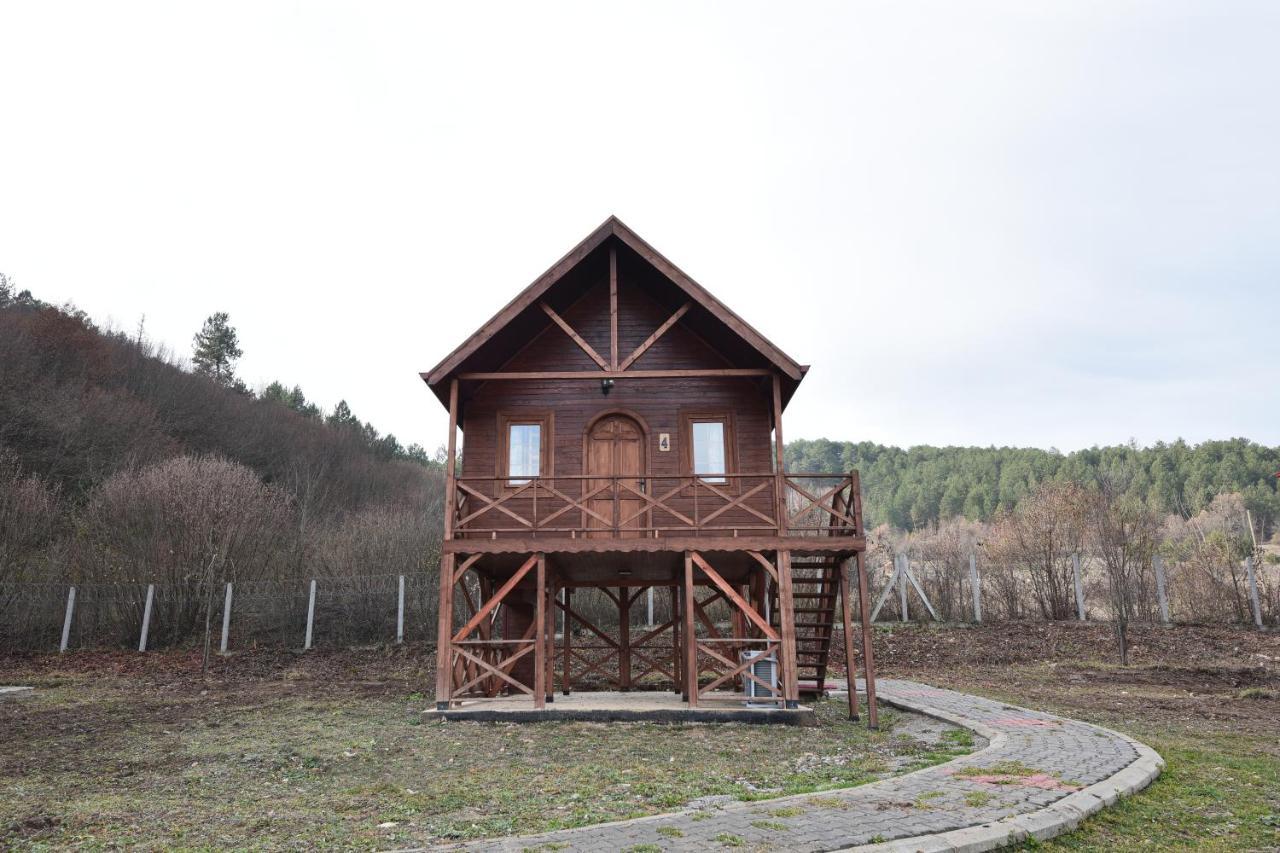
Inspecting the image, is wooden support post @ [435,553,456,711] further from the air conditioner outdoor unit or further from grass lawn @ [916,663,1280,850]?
grass lawn @ [916,663,1280,850]

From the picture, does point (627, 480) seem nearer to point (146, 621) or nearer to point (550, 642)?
point (550, 642)

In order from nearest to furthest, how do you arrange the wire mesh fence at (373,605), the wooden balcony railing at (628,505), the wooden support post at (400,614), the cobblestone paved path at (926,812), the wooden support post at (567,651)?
the cobblestone paved path at (926,812) → the wooden balcony railing at (628,505) → the wooden support post at (567,651) → the wire mesh fence at (373,605) → the wooden support post at (400,614)

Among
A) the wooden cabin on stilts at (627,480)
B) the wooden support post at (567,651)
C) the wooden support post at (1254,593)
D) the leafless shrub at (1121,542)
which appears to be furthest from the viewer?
the wooden support post at (1254,593)

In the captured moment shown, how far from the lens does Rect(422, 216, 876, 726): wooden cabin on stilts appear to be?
14.0 m

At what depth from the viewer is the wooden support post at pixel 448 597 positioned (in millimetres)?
13625

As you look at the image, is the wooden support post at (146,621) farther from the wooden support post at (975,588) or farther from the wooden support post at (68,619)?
the wooden support post at (975,588)

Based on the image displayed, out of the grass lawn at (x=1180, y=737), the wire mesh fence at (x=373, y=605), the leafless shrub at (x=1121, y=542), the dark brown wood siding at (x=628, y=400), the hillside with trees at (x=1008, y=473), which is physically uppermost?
the hillside with trees at (x=1008, y=473)

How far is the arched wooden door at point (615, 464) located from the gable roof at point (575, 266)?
277 centimetres

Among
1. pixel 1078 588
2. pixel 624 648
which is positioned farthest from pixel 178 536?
pixel 1078 588

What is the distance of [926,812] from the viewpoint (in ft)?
21.8

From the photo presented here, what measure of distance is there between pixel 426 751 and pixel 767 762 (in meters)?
4.27

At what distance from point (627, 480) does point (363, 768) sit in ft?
24.0

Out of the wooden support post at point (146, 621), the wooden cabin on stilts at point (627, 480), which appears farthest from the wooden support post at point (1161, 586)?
the wooden support post at point (146, 621)

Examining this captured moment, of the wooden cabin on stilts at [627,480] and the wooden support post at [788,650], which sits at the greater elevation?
the wooden cabin on stilts at [627,480]
